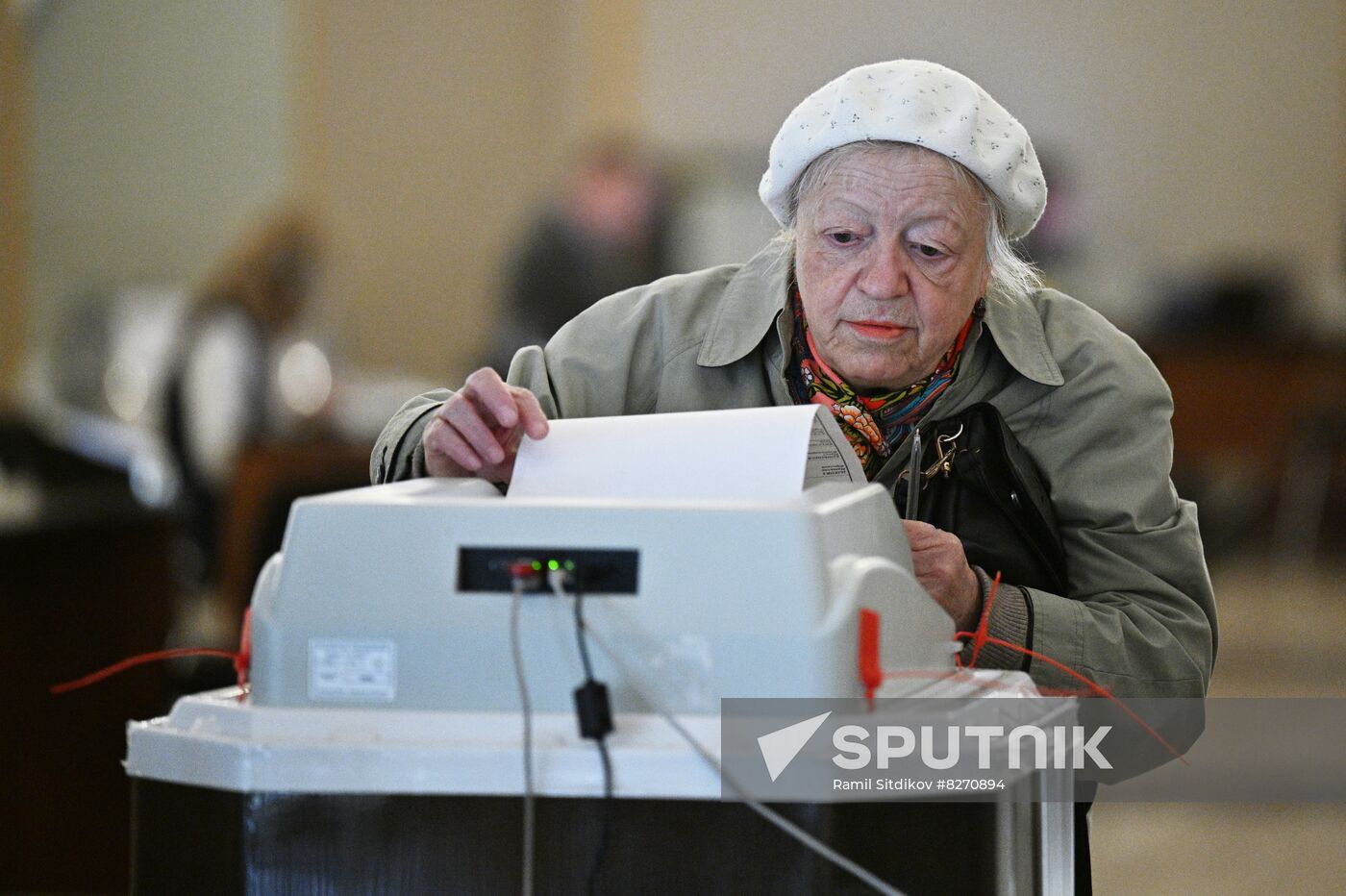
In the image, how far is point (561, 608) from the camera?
95 cm

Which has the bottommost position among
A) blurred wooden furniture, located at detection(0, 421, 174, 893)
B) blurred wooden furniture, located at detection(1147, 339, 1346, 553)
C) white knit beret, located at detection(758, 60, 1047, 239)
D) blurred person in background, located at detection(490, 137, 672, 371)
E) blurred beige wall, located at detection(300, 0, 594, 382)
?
blurred wooden furniture, located at detection(0, 421, 174, 893)

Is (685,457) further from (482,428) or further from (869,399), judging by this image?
(869,399)

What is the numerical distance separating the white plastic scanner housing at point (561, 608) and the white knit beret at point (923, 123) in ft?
1.50

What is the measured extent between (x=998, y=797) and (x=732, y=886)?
19 cm

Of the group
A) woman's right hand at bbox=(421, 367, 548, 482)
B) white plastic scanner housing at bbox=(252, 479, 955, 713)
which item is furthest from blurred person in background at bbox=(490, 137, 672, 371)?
white plastic scanner housing at bbox=(252, 479, 955, 713)

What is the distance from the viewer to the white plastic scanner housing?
925mm

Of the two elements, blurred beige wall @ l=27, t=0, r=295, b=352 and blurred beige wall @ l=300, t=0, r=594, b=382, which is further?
blurred beige wall @ l=300, t=0, r=594, b=382

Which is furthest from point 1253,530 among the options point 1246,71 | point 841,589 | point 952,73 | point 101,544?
point 841,589

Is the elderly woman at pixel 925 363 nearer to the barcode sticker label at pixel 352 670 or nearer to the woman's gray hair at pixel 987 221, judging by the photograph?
the woman's gray hair at pixel 987 221

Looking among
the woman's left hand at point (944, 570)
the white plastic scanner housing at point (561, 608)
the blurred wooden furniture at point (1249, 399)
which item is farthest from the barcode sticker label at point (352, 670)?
the blurred wooden furniture at point (1249, 399)

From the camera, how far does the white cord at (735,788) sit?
903mm

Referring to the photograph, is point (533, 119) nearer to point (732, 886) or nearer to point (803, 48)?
point (803, 48)

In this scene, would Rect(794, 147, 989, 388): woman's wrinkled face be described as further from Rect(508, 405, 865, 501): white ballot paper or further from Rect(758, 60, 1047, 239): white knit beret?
Rect(508, 405, 865, 501): white ballot paper

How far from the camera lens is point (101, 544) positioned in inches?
121
